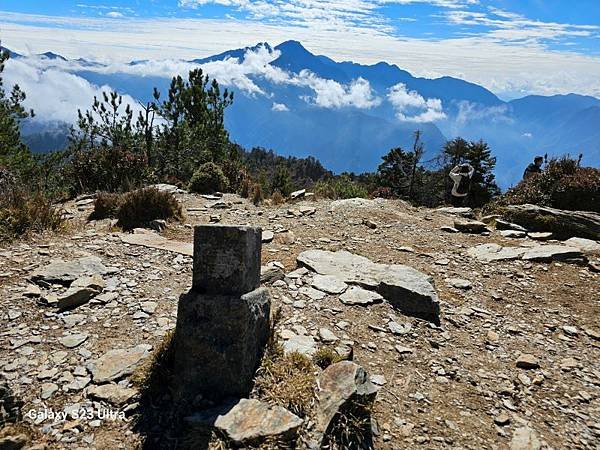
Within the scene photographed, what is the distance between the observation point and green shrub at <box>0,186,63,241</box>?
6.09 m

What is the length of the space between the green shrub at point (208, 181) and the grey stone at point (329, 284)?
7.45 meters

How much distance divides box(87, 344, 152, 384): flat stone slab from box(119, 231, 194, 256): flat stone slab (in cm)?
258

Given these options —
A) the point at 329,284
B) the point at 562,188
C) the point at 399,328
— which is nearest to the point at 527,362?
the point at 399,328

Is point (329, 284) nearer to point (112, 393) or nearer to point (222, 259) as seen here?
point (222, 259)

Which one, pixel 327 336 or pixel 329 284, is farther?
pixel 329 284

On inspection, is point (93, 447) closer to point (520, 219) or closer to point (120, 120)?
point (520, 219)

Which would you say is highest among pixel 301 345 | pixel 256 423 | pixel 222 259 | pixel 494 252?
pixel 222 259

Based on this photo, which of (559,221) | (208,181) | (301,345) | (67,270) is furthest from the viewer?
(208,181)

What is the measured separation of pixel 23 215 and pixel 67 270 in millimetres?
1881

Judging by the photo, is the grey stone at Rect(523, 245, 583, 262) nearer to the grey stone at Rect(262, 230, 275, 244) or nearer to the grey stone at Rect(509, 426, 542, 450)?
the grey stone at Rect(509, 426, 542, 450)

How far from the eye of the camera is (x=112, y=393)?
3.40 m

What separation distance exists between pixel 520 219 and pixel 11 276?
9.81 m

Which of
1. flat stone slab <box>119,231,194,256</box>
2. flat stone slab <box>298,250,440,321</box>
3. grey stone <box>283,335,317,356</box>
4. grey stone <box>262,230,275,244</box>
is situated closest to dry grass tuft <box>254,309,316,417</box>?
grey stone <box>283,335,317,356</box>

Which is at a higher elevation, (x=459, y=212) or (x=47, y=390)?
(x=47, y=390)
